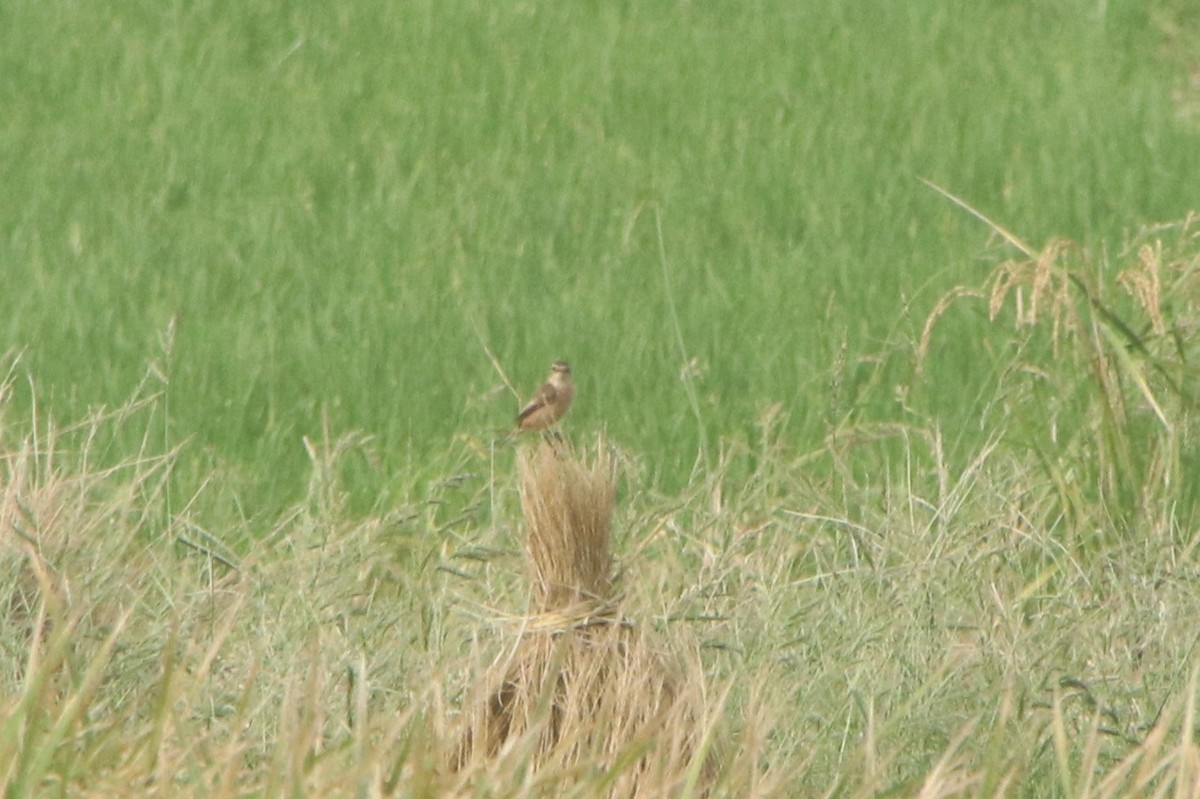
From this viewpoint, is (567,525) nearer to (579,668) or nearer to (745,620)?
(579,668)

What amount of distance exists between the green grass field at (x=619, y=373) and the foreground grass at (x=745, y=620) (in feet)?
0.05

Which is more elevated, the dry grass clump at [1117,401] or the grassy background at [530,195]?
the dry grass clump at [1117,401]

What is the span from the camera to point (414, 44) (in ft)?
33.0

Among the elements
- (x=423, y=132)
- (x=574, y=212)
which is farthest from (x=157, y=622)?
(x=423, y=132)

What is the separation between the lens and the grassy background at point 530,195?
6.59 m

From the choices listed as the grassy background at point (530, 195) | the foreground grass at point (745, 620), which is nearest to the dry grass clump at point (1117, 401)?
the foreground grass at point (745, 620)

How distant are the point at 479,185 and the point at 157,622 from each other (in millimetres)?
4215

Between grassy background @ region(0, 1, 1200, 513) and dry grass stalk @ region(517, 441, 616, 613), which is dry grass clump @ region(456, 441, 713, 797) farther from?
grassy background @ region(0, 1, 1200, 513)

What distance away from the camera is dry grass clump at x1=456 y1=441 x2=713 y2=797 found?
140 inches

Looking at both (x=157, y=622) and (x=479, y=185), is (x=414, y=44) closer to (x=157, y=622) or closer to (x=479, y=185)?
(x=479, y=185)

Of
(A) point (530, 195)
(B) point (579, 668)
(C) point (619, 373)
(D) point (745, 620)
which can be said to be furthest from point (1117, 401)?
(A) point (530, 195)

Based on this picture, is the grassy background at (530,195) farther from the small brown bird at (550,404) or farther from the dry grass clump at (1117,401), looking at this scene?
the dry grass clump at (1117,401)

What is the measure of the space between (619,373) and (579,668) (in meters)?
3.03

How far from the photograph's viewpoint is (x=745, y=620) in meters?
4.45
